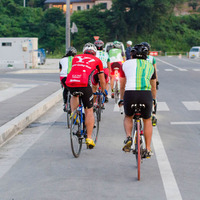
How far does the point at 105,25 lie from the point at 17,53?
6320 cm

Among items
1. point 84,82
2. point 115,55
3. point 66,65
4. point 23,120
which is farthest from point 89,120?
point 115,55

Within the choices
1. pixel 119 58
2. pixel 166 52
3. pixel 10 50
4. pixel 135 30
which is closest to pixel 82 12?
pixel 135 30

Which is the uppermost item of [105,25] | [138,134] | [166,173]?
[105,25]

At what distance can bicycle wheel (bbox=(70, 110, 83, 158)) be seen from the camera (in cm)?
795

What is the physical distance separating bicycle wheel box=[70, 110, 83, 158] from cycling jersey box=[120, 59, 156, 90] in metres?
1.35

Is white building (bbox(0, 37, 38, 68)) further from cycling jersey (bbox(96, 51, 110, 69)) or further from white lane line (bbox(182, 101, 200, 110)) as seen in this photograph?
cycling jersey (bbox(96, 51, 110, 69))

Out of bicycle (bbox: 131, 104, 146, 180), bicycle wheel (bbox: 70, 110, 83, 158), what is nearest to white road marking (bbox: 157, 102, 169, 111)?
bicycle wheel (bbox: 70, 110, 83, 158)

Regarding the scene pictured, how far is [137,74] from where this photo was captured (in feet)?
22.8

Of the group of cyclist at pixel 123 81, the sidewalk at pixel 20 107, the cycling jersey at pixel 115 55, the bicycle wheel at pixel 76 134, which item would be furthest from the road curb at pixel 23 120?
the cycling jersey at pixel 115 55

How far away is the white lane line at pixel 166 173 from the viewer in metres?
5.89

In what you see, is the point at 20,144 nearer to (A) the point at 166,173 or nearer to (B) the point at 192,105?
(A) the point at 166,173

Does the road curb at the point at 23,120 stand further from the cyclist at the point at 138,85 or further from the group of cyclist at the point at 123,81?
the cyclist at the point at 138,85

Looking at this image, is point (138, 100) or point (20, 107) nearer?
point (138, 100)

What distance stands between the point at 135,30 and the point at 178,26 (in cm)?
1045
